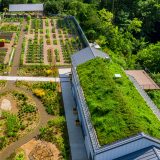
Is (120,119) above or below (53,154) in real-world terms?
above

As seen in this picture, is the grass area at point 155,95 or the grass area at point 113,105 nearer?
the grass area at point 113,105

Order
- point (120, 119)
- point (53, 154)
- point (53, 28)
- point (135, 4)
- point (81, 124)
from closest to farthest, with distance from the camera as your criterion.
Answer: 1. point (120, 119)
2. point (53, 154)
3. point (81, 124)
4. point (53, 28)
5. point (135, 4)

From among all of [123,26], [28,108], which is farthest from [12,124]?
[123,26]

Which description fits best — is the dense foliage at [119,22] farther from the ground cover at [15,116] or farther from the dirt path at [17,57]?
the ground cover at [15,116]

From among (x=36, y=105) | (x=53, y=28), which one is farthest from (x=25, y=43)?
(x=36, y=105)

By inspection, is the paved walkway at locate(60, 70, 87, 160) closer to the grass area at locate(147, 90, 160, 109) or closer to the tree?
the grass area at locate(147, 90, 160, 109)

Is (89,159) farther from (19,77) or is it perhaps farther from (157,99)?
(19,77)

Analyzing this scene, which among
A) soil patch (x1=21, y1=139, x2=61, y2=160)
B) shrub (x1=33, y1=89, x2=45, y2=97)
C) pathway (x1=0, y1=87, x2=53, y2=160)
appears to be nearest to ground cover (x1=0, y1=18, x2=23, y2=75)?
shrub (x1=33, y1=89, x2=45, y2=97)

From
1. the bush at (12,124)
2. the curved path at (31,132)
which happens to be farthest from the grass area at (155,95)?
the bush at (12,124)
